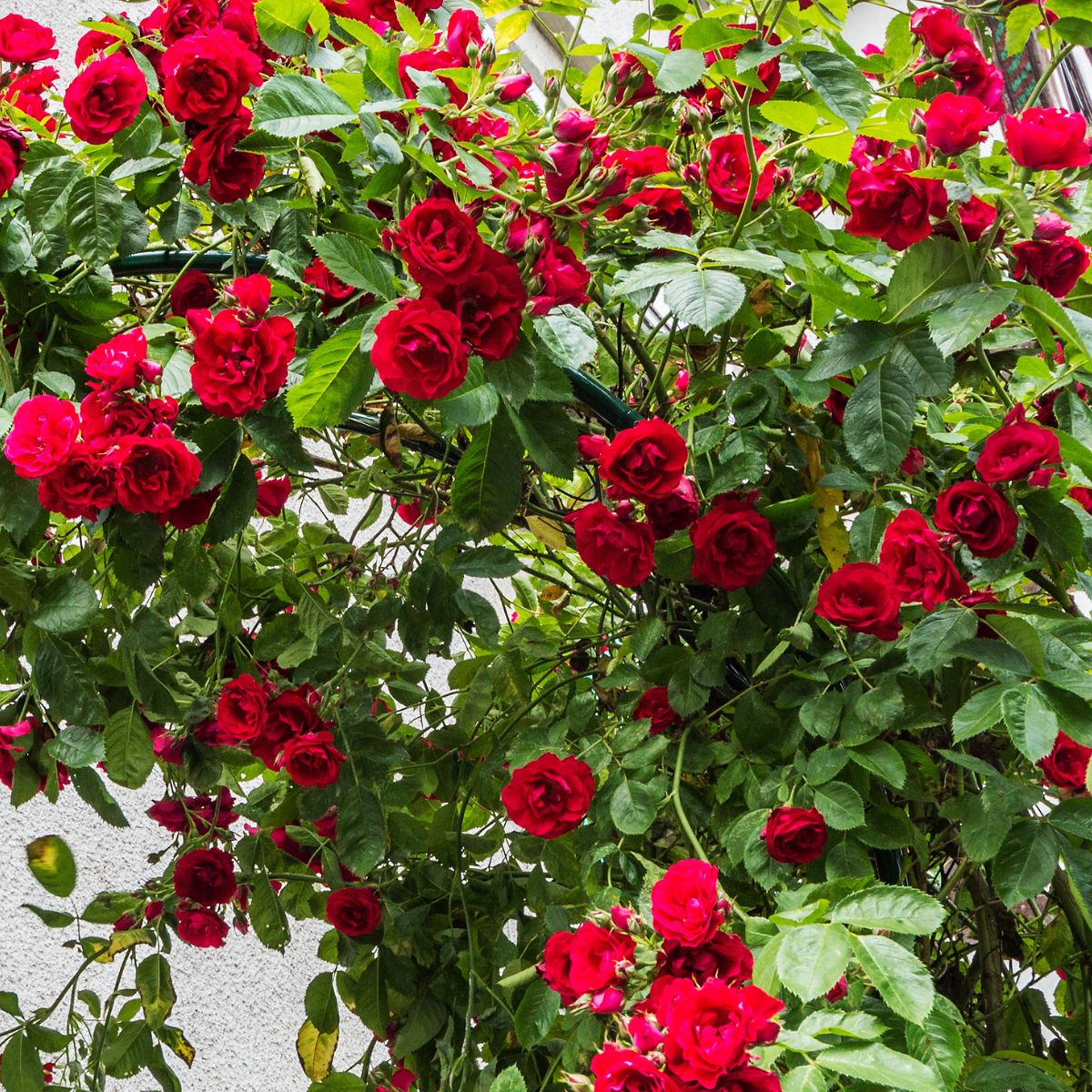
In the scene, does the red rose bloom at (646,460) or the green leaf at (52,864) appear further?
the green leaf at (52,864)

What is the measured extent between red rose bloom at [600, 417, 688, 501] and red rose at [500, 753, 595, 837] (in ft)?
0.78

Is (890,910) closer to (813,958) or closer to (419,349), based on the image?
(813,958)

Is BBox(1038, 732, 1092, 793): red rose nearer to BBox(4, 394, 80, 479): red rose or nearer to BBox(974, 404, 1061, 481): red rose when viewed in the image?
BBox(974, 404, 1061, 481): red rose

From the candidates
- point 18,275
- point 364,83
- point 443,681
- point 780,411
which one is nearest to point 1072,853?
point 780,411

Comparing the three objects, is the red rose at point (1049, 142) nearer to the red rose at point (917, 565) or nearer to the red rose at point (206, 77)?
the red rose at point (917, 565)

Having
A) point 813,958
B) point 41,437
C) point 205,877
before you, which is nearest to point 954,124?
point 813,958

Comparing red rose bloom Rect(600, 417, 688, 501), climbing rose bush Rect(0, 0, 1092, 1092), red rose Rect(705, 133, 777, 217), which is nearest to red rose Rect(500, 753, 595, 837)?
climbing rose bush Rect(0, 0, 1092, 1092)

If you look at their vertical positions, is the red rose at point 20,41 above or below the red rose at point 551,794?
above

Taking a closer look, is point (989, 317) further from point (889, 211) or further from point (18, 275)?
point (18, 275)

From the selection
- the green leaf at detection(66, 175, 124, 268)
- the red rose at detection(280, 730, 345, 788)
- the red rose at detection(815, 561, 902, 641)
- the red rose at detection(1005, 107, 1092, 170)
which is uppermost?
the green leaf at detection(66, 175, 124, 268)

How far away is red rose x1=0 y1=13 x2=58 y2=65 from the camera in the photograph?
101cm

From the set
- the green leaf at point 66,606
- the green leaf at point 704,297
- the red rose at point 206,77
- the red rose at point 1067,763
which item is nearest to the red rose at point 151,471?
the green leaf at point 66,606

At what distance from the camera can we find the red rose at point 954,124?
76cm

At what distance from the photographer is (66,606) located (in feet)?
2.99
